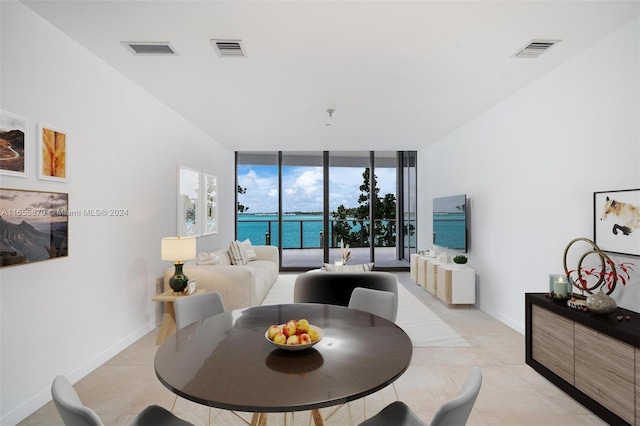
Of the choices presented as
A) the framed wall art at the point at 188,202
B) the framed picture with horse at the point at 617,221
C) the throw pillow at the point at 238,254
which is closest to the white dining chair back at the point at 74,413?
the framed picture with horse at the point at 617,221

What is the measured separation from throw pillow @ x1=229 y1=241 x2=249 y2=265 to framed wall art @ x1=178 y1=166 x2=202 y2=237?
0.71m

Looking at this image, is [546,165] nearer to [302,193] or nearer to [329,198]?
[329,198]

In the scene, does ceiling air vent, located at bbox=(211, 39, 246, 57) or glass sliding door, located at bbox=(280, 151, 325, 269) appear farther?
glass sliding door, located at bbox=(280, 151, 325, 269)

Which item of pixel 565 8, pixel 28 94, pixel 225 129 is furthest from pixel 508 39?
pixel 225 129

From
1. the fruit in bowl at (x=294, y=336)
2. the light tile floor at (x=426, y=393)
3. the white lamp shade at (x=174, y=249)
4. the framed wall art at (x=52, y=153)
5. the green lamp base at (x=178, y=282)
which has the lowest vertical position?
the light tile floor at (x=426, y=393)

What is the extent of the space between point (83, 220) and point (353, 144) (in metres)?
4.92

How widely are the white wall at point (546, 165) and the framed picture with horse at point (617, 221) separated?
92 mm

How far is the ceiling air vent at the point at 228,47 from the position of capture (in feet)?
9.04

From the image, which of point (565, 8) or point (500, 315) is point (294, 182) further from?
point (565, 8)

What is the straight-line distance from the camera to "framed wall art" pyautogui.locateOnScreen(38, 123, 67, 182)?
2.47m

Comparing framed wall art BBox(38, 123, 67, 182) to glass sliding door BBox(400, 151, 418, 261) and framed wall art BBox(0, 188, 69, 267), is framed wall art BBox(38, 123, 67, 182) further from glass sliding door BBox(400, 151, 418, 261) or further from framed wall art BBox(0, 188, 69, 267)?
glass sliding door BBox(400, 151, 418, 261)

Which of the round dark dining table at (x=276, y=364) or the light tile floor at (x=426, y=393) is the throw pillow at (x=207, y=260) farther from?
the round dark dining table at (x=276, y=364)

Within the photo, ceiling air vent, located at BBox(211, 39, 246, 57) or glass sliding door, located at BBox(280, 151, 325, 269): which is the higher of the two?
ceiling air vent, located at BBox(211, 39, 246, 57)

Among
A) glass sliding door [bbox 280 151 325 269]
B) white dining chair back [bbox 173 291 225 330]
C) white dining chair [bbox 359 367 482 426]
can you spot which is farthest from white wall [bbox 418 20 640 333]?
glass sliding door [bbox 280 151 325 269]
